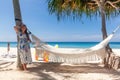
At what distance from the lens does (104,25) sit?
24.2ft

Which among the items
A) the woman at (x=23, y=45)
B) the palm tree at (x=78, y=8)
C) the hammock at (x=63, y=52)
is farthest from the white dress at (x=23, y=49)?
the palm tree at (x=78, y=8)

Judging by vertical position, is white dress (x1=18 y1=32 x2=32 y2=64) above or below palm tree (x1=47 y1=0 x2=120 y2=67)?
below

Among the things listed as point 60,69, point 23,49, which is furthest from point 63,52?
point 23,49

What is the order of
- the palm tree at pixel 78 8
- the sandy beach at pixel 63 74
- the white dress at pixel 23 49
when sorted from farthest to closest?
the palm tree at pixel 78 8, the white dress at pixel 23 49, the sandy beach at pixel 63 74

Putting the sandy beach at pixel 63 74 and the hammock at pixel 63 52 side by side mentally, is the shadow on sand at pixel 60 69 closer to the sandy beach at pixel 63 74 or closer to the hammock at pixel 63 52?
the sandy beach at pixel 63 74

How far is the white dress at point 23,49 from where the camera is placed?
6240 millimetres

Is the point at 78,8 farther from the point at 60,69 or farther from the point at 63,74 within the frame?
the point at 63,74

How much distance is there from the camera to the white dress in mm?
6240

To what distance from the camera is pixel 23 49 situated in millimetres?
6258

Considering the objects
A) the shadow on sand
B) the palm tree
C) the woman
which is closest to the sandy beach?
the shadow on sand

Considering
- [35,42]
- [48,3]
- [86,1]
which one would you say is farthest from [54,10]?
[35,42]

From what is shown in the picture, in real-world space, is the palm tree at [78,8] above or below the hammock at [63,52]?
above

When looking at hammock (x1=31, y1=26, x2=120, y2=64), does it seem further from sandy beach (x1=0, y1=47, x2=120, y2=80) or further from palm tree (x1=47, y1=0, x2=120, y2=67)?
palm tree (x1=47, y1=0, x2=120, y2=67)

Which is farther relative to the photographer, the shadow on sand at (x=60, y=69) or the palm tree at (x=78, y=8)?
the palm tree at (x=78, y=8)
